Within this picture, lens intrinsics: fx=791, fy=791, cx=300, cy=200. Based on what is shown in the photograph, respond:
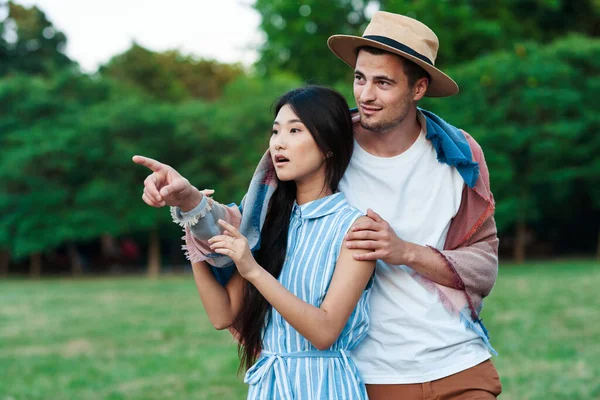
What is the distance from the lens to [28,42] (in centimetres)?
3375

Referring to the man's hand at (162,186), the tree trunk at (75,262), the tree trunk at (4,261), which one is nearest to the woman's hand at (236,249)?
the man's hand at (162,186)

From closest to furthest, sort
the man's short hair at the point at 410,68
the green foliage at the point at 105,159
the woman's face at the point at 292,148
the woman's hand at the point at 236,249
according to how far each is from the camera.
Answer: the woman's hand at the point at 236,249 < the woman's face at the point at 292,148 < the man's short hair at the point at 410,68 < the green foliage at the point at 105,159

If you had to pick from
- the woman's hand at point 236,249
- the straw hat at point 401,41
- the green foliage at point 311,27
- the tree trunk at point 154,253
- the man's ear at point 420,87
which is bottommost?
the tree trunk at point 154,253

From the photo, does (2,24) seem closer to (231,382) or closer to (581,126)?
(581,126)

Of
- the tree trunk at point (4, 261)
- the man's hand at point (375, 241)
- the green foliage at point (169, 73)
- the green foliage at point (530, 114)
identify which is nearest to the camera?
the man's hand at point (375, 241)

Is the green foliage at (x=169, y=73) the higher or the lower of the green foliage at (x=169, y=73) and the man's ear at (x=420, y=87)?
the higher

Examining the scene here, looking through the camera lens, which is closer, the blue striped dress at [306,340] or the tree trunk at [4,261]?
the blue striped dress at [306,340]

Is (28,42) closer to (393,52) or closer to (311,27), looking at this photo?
(311,27)

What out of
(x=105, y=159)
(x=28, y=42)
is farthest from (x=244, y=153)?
(x=28, y=42)

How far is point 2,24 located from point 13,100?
35.7ft

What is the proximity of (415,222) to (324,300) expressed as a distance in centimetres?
56

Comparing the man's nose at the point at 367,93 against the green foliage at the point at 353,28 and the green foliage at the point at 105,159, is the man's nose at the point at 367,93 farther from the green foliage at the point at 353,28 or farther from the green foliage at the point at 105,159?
the green foliage at the point at 353,28

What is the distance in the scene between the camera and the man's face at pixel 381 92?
9.58ft

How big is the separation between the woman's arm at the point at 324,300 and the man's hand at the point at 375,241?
0.04 metres
